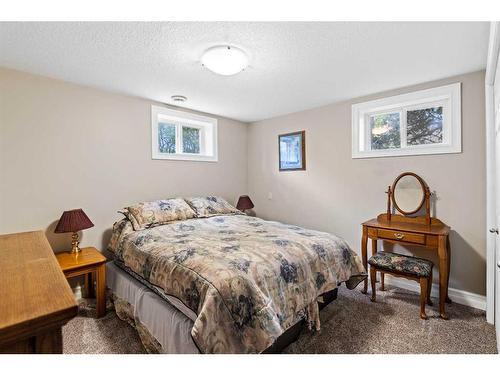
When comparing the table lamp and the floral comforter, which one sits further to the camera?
the table lamp

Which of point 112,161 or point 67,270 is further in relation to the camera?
point 112,161

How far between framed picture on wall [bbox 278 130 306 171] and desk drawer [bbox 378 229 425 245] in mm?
1463

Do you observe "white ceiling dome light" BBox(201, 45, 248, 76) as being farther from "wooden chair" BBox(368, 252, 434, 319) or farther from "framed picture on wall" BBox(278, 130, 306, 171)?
"wooden chair" BBox(368, 252, 434, 319)

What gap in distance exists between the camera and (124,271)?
7.54 ft

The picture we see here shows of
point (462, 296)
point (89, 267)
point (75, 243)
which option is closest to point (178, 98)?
point (75, 243)

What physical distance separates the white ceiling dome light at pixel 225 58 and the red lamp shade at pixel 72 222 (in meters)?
1.84

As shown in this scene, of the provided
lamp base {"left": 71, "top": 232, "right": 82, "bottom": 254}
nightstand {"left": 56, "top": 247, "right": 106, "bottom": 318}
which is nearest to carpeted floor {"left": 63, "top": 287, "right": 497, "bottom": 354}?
nightstand {"left": 56, "top": 247, "right": 106, "bottom": 318}

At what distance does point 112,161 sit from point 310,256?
2.40 m

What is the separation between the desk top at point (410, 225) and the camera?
7.50 ft

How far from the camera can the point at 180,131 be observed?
3576 millimetres

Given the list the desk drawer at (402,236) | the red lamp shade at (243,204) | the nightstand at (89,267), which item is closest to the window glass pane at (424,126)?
the desk drawer at (402,236)

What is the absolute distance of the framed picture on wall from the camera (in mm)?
3605

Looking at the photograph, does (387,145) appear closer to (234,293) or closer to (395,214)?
(395,214)

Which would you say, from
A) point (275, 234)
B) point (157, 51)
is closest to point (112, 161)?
point (157, 51)
